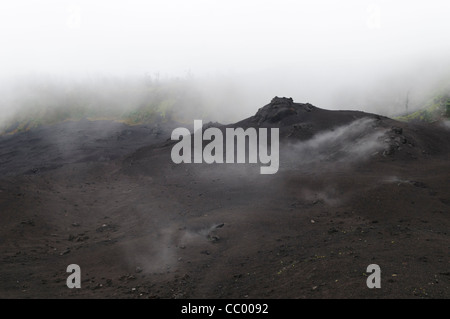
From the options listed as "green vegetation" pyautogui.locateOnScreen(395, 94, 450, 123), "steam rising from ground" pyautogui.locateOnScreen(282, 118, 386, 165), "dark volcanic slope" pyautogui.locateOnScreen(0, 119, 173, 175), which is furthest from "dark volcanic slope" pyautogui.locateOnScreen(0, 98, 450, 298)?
"green vegetation" pyautogui.locateOnScreen(395, 94, 450, 123)

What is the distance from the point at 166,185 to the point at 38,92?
242ft

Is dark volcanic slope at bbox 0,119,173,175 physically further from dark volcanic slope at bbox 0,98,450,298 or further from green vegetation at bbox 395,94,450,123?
green vegetation at bbox 395,94,450,123

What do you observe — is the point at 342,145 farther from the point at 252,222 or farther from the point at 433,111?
the point at 433,111

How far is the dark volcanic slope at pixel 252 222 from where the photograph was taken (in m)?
12.4

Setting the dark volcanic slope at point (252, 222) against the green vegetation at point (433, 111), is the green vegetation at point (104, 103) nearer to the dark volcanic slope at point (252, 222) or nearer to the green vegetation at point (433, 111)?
the dark volcanic slope at point (252, 222)

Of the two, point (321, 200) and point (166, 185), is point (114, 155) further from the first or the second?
point (321, 200)

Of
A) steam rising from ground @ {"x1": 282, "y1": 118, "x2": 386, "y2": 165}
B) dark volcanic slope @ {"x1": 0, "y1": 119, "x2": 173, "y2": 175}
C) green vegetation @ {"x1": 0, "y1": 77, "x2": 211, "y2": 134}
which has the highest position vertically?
green vegetation @ {"x1": 0, "y1": 77, "x2": 211, "y2": 134}

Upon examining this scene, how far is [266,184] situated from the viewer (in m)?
26.2

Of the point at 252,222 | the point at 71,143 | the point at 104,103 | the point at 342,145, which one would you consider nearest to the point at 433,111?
the point at 342,145

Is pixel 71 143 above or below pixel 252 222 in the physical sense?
above

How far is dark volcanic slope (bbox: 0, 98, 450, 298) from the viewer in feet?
40.8

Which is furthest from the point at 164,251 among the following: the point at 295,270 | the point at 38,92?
the point at 38,92

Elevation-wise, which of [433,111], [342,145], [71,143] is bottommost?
[342,145]

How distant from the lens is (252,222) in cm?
1934
